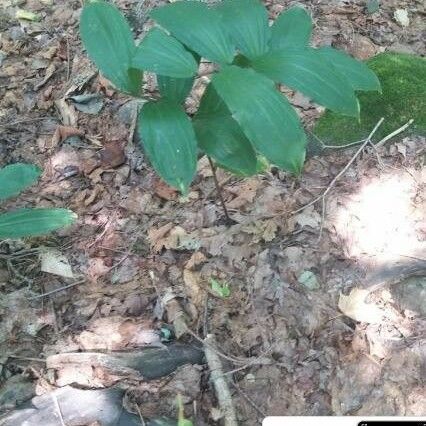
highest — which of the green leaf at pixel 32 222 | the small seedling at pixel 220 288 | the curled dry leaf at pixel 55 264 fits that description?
the green leaf at pixel 32 222

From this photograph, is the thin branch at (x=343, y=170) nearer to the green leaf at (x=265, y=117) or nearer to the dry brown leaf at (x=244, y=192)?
the dry brown leaf at (x=244, y=192)

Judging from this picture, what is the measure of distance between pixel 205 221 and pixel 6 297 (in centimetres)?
90

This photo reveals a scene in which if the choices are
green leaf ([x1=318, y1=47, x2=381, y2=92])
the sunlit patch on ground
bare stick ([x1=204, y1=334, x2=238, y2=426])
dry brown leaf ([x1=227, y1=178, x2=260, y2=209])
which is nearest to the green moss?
the sunlit patch on ground

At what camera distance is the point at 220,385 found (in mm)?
2029

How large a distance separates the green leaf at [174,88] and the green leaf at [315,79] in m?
0.35

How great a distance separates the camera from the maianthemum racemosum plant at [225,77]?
158 cm

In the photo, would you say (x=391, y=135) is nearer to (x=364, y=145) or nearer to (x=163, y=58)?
(x=364, y=145)

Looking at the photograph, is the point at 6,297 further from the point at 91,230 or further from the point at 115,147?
the point at 115,147

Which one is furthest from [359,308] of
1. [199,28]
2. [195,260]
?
[199,28]

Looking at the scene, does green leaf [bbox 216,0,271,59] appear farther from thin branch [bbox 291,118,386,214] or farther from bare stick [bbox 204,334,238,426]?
bare stick [bbox 204,334,238,426]

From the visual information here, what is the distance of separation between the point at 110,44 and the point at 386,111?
4.68ft

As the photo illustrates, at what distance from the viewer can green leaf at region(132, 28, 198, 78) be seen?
1.69 meters

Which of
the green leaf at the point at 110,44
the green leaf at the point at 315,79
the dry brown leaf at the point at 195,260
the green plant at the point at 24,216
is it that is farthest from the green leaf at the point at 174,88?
the dry brown leaf at the point at 195,260

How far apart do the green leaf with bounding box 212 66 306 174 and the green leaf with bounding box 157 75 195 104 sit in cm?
38
